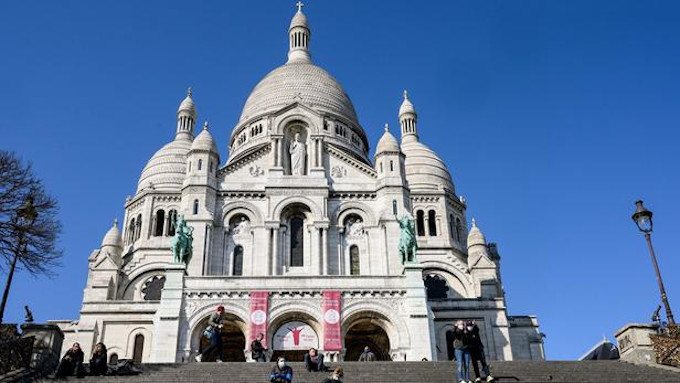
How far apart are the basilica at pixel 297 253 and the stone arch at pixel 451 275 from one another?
8 cm

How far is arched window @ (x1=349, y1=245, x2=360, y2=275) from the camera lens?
38.0 m

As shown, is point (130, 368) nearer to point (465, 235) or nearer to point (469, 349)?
point (469, 349)

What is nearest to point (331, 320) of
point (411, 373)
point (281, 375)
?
point (411, 373)

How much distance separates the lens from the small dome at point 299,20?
65562 mm

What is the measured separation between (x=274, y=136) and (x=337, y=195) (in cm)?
514

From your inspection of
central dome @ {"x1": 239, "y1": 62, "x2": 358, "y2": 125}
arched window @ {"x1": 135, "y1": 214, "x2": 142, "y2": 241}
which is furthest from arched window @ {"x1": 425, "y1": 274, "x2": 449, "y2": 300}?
arched window @ {"x1": 135, "y1": 214, "x2": 142, "y2": 241}

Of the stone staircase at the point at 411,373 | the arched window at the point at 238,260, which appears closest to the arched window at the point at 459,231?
the arched window at the point at 238,260

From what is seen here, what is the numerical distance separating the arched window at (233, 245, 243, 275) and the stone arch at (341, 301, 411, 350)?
7565mm

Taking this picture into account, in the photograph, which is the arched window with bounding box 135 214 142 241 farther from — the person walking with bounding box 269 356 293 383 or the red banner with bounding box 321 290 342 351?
the person walking with bounding box 269 356 293 383

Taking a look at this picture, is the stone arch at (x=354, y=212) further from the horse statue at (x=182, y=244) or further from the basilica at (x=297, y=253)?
the horse statue at (x=182, y=244)

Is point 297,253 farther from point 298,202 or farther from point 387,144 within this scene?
point 387,144

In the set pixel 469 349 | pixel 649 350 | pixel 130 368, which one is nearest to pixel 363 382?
pixel 469 349

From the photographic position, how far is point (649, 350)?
22.6 meters

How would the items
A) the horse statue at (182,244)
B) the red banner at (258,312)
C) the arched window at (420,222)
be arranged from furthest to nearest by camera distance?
the arched window at (420,222) → the horse statue at (182,244) → the red banner at (258,312)
